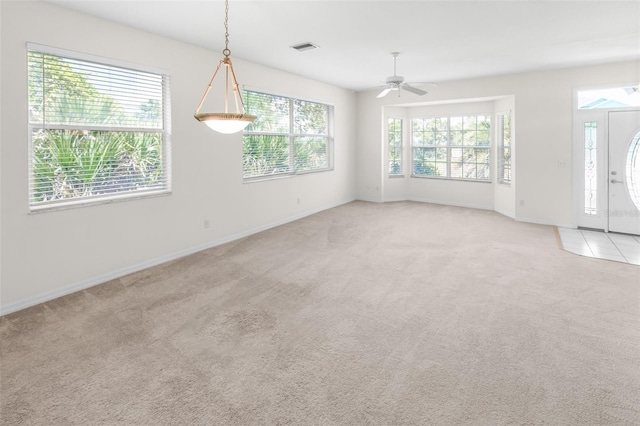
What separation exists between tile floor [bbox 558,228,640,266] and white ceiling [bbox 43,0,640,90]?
2663 mm

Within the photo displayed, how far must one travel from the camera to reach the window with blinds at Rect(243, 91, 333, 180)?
605cm

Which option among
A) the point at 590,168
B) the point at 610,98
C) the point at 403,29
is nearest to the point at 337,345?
the point at 403,29

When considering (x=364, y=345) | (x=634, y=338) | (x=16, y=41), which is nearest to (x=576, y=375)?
(x=634, y=338)

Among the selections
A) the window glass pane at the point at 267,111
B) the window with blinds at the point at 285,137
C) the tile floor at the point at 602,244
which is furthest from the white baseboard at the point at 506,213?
the window glass pane at the point at 267,111

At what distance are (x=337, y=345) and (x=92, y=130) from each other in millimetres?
3271

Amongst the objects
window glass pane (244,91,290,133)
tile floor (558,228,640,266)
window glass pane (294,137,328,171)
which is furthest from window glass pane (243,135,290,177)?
tile floor (558,228,640,266)

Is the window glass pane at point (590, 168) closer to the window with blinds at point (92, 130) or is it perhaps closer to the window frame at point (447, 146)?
the window frame at point (447, 146)

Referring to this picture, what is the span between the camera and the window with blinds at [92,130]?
11.3 ft

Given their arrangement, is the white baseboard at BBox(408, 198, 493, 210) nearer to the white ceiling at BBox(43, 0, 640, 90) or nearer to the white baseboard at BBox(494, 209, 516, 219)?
the white baseboard at BBox(494, 209, 516, 219)

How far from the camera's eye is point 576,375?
2.26 m

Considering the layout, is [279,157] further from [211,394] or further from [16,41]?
[211,394]

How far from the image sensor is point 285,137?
22.3 feet

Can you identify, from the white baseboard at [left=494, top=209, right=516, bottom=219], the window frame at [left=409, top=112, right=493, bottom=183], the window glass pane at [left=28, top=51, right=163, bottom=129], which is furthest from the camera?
the window frame at [left=409, top=112, right=493, bottom=183]

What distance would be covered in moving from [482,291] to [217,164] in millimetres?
3784
